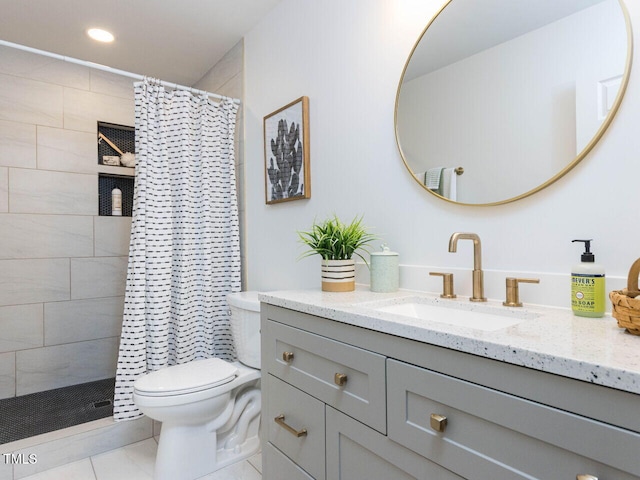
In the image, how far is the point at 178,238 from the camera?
89.4 inches

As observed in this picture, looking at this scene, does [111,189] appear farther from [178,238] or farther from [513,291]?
[513,291]

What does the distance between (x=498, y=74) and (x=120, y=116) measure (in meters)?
2.90

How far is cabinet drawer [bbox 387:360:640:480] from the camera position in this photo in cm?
58

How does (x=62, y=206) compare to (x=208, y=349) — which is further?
(x=62, y=206)

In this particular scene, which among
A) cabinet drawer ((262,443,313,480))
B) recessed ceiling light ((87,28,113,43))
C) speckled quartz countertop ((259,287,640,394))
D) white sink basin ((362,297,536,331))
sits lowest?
cabinet drawer ((262,443,313,480))

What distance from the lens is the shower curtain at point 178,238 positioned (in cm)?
208

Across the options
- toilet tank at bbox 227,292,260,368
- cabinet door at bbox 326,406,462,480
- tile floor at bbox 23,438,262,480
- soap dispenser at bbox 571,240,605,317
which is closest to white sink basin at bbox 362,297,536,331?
soap dispenser at bbox 571,240,605,317

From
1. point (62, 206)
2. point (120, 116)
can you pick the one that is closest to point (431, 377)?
point (62, 206)

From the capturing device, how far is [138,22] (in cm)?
240

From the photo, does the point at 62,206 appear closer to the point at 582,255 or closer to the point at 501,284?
the point at 501,284

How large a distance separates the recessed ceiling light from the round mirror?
85.3 inches

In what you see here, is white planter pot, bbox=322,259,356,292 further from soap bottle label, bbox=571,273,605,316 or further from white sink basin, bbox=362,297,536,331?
soap bottle label, bbox=571,273,605,316

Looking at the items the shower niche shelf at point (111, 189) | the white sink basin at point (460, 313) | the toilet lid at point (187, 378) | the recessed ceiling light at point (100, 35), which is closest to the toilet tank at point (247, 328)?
the toilet lid at point (187, 378)

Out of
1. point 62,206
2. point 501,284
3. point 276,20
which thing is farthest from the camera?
point 62,206
